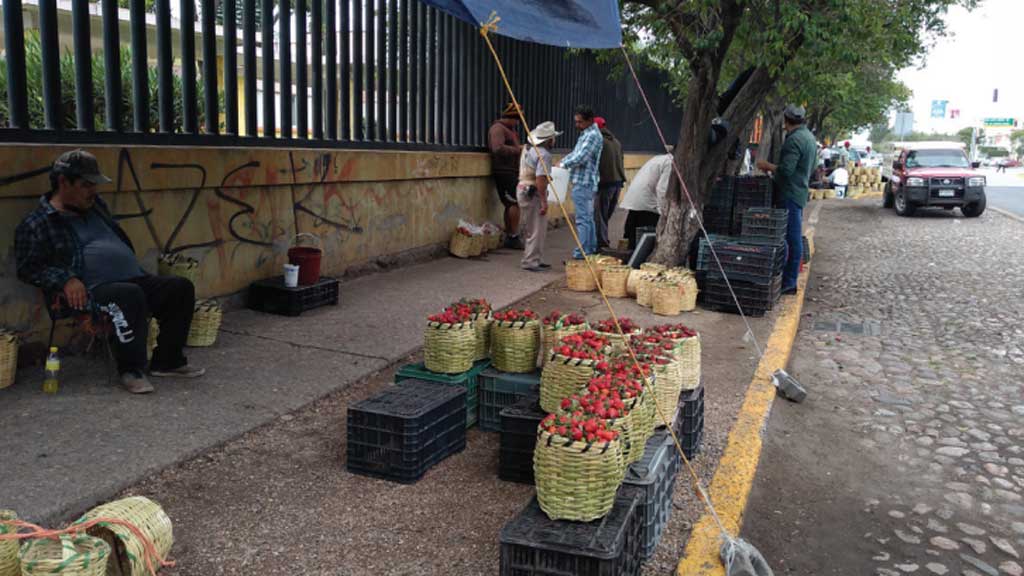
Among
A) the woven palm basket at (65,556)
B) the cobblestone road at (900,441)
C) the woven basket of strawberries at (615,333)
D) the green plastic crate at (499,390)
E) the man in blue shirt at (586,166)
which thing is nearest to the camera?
the woven palm basket at (65,556)

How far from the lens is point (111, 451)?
4102mm

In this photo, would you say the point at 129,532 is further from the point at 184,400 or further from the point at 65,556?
the point at 184,400

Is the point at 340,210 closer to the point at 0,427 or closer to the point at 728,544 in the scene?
the point at 0,427

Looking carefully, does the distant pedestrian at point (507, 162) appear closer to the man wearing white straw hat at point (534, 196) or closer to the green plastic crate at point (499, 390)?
the man wearing white straw hat at point (534, 196)

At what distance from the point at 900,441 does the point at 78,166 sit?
210 inches

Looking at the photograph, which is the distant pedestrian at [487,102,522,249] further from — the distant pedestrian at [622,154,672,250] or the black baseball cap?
the black baseball cap

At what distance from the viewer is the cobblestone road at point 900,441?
12.2 feet

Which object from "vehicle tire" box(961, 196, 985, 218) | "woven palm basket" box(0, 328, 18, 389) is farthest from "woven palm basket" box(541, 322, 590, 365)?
"vehicle tire" box(961, 196, 985, 218)

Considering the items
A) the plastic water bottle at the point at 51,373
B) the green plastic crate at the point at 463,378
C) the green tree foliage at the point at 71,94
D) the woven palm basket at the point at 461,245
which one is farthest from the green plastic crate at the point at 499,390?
the woven palm basket at the point at 461,245

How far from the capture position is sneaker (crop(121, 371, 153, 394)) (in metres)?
4.94

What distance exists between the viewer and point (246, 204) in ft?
24.1

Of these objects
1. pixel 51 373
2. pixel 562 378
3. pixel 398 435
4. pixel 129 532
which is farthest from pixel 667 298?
pixel 129 532

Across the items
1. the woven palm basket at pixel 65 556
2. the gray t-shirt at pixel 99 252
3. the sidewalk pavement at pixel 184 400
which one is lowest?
the sidewalk pavement at pixel 184 400

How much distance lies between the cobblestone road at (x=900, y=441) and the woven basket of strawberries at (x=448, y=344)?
1.79 meters
